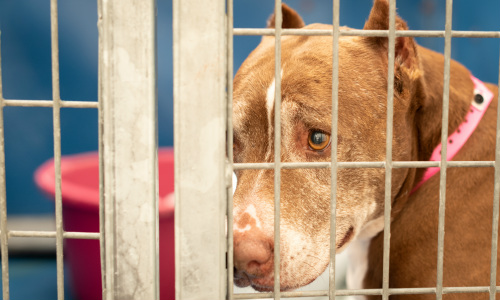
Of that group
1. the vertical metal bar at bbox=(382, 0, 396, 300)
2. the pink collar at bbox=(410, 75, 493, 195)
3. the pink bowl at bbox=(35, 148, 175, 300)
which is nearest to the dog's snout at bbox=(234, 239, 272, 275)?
the vertical metal bar at bbox=(382, 0, 396, 300)

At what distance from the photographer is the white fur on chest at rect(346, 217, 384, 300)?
207 centimetres

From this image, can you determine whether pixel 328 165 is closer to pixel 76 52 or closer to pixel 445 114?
pixel 445 114

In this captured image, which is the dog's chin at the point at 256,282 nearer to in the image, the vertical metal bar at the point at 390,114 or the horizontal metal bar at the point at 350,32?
the vertical metal bar at the point at 390,114

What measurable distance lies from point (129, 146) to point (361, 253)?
141 centimetres

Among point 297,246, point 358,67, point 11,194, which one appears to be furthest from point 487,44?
point 11,194

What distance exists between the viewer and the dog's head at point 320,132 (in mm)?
1688

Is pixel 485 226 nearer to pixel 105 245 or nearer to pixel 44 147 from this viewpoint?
pixel 105 245

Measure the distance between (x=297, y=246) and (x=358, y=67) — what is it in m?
0.67

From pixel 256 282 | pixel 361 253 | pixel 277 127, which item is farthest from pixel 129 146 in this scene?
pixel 361 253

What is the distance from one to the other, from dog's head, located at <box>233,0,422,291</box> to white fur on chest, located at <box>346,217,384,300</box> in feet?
0.31

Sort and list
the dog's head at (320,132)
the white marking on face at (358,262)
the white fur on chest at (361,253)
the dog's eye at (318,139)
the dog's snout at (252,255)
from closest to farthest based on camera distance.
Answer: the dog's snout at (252,255) < the dog's head at (320,132) < the dog's eye at (318,139) < the white fur on chest at (361,253) < the white marking on face at (358,262)

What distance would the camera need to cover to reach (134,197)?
1151mm

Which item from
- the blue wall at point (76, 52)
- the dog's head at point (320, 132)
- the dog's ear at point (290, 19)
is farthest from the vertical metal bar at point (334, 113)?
the blue wall at point (76, 52)

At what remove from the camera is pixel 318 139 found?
182cm
